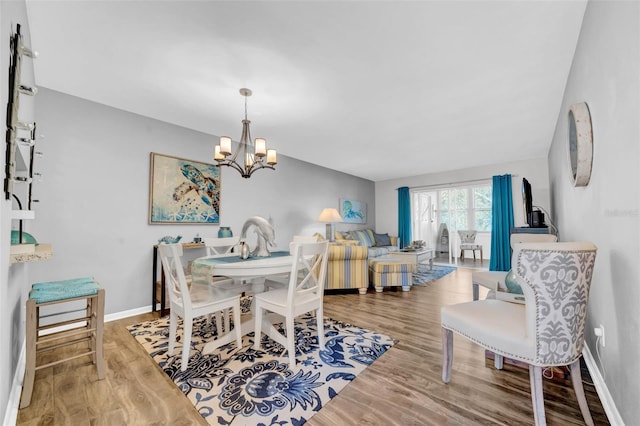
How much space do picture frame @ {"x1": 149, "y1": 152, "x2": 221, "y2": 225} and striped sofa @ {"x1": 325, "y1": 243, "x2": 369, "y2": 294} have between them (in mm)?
1839

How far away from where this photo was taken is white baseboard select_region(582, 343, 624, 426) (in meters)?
1.26

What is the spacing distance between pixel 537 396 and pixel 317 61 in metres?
2.51

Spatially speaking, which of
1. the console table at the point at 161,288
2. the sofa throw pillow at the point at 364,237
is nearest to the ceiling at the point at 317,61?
the console table at the point at 161,288

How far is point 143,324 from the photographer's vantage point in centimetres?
268

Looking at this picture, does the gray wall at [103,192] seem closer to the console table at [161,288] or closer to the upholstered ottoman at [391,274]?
the console table at [161,288]

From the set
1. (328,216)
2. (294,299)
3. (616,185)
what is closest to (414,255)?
(328,216)

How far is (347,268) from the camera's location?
3.83m

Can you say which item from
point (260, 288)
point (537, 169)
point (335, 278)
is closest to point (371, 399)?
point (260, 288)

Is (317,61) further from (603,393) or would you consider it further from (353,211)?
(353,211)

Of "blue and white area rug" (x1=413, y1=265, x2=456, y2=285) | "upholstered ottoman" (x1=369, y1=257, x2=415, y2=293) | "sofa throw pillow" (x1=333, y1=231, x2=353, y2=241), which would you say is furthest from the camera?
"sofa throw pillow" (x1=333, y1=231, x2=353, y2=241)

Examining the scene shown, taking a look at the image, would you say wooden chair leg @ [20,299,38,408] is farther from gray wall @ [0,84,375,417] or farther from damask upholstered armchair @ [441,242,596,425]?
damask upholstered armchair @ [441,242,596,425]

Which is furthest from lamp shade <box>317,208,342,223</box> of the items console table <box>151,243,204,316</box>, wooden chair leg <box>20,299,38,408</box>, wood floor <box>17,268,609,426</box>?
wooden chair leg <box>20,299,38,408</box>

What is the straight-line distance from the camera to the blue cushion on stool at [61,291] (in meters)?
1.55

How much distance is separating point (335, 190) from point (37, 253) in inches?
210
